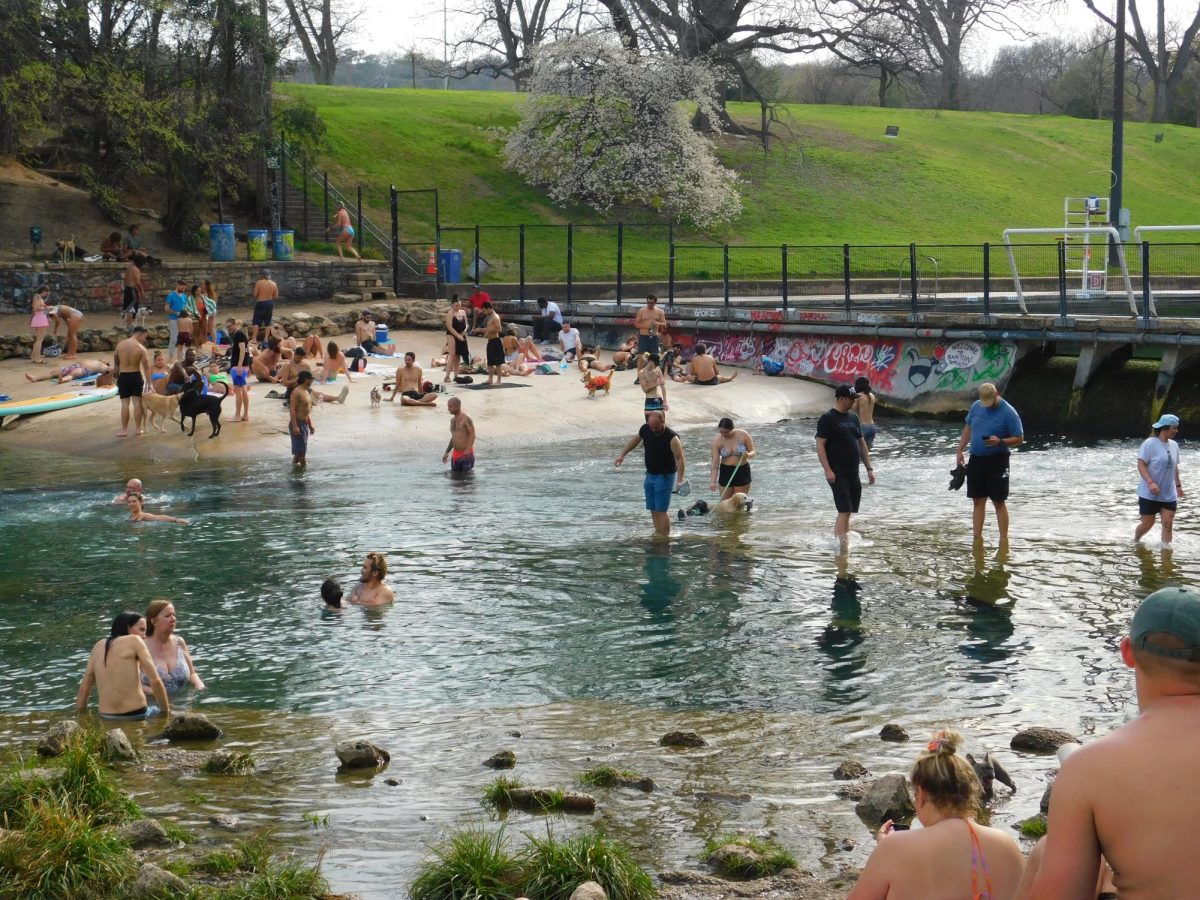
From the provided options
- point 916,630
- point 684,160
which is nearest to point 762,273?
point 684,160

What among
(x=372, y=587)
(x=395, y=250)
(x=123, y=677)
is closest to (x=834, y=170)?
(x=395, y=250)

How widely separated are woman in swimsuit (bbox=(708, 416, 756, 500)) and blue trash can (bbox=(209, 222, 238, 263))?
22.3 m

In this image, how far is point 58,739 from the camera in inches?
352

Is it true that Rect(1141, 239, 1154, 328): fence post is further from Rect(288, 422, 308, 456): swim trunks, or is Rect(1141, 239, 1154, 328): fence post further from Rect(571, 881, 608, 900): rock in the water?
Rect(571, 881, 608, 900): rock in the water

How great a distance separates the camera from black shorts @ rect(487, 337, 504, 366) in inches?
1125

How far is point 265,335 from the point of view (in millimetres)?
30828

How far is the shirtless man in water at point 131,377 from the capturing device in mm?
23594

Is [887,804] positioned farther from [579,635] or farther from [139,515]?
[139,515]

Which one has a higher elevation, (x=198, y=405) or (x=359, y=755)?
(x=198, y=405)

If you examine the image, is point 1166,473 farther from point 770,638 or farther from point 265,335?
point 265,335

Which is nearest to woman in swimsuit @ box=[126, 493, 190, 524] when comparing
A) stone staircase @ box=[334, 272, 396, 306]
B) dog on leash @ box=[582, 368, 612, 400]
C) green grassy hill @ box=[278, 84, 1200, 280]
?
dog on leash @ box=[582, 368, 612, 400]

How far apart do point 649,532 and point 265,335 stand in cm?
1640

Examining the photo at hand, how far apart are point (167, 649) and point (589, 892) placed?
596 centimetres

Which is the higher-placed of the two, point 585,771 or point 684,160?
point 684,160
